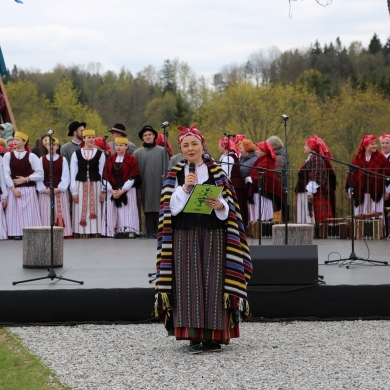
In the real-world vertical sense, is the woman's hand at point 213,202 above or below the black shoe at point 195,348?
above

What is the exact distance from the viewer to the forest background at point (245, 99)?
45219 mm

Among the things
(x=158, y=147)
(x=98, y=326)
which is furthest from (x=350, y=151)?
(x=98, y=326)

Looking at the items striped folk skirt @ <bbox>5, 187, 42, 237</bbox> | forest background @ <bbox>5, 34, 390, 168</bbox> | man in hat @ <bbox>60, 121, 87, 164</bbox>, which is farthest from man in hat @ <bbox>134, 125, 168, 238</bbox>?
forest background @ <bbox>5, 34, 390, 168</bbox>

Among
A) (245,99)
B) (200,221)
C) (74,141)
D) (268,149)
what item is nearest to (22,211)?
(74,141)

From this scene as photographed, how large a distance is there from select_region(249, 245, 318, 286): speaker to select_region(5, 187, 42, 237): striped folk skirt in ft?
21.8

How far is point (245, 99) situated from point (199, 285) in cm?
4381

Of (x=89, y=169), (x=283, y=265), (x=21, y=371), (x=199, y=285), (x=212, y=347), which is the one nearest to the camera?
(x=21, y=371)

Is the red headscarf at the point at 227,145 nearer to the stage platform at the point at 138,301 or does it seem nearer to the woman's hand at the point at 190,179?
the stage platform at the point at 138,301

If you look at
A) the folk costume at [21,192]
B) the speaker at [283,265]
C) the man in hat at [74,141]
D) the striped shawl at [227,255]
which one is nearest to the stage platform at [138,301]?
the speaker at [283,265]

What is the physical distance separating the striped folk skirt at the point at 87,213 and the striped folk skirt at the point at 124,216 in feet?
0.39

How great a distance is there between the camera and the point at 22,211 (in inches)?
541

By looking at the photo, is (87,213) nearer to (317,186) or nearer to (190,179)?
(317,186)

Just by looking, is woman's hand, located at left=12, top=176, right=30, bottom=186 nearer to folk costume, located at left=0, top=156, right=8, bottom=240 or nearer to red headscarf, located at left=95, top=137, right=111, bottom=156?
folk costume, located at left=0, top=156, right=8, bottom=240

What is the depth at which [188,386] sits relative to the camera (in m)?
5.36
